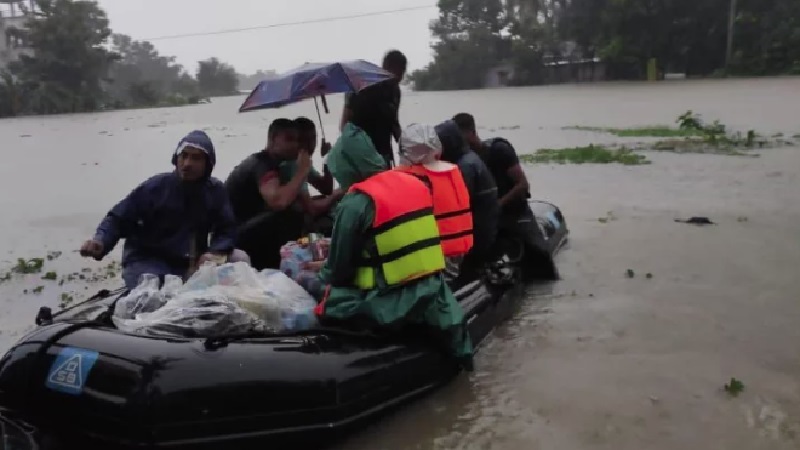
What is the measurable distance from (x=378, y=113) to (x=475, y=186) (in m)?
0.84

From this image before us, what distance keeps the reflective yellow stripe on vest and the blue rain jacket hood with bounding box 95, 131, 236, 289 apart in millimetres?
1020

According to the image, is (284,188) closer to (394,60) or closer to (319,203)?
(319,203)

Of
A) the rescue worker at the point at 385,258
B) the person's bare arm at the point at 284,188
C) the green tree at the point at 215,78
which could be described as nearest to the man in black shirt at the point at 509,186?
the person's bare arm at the point at 284,188

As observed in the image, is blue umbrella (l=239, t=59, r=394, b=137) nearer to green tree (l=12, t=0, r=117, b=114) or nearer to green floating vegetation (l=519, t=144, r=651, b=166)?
green floating vegetation (l=519, t=144, r=651, b=166)

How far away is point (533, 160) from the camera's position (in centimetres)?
1534

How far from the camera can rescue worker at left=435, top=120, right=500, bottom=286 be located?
209 inches

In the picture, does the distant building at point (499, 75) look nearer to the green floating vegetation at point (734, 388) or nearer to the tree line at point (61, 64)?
the tree line at point (61, 64)

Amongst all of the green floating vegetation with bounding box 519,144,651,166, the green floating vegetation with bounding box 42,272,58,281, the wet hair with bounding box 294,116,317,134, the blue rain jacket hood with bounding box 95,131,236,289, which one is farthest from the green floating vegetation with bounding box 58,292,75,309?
the green floating vegetation with bounding box 519,144,651,166

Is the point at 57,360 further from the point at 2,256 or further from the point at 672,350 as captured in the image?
the point at 2,256

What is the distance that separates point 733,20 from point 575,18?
32.5 feet

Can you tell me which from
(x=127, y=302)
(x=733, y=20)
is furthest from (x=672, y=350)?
(x=733, y=20)

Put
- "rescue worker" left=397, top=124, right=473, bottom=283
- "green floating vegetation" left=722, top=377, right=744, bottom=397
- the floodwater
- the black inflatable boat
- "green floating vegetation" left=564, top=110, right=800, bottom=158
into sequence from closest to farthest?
the black inflatable boat → the floodwater → "green floating vegetation" left=722, top=377, right=744, bottom=397 → "rescue worker" left=397, top=124, right=473, bottom=283 → "green floating vegetation" left=564, top=110, right=800, bottom=158

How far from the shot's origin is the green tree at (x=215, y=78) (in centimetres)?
7919

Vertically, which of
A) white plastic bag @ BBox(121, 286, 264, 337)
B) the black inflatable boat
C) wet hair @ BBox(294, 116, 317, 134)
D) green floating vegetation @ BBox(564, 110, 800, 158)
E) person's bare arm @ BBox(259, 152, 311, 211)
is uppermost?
wet hair @ BBox(294, 116, 317, 134)
